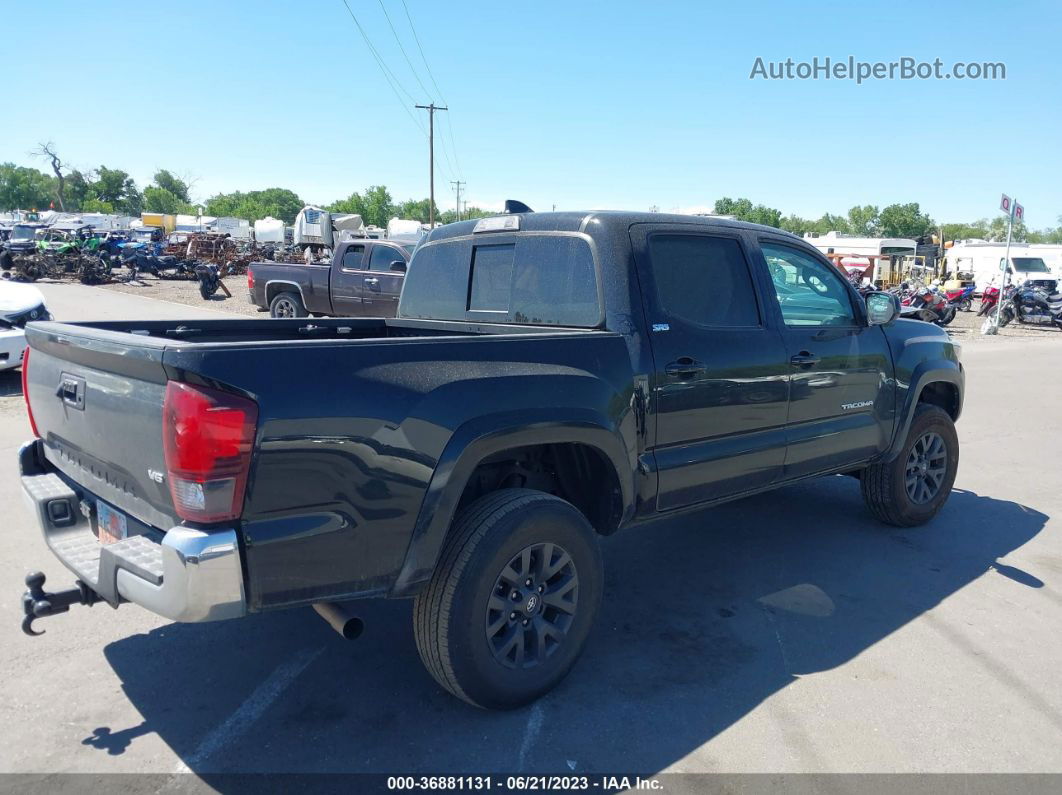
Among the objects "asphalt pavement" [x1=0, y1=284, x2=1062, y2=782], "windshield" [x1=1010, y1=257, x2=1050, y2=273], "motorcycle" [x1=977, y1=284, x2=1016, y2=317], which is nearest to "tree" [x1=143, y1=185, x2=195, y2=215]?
"windshield" [x1=1010, y1=257, x2=1050, y2=273]

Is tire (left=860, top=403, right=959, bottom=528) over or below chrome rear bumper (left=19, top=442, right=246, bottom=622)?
below

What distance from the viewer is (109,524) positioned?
296 cm

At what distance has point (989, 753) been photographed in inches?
118

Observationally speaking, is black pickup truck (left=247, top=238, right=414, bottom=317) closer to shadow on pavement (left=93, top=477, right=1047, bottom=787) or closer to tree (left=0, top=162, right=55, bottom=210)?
shadow on pavement (left=93, top=477, right=1047, bottom=787)

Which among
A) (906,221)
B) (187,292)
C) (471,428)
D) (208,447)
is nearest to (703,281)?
(471,428)

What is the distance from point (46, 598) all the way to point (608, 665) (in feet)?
7.60

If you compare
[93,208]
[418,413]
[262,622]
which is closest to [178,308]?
[262,622]

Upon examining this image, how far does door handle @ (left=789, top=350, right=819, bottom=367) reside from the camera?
4.28 m

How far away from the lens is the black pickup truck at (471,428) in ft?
8.07

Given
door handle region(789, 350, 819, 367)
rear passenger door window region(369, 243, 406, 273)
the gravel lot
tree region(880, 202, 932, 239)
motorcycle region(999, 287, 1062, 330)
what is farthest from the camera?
tree region(880, 202, 932, 239)

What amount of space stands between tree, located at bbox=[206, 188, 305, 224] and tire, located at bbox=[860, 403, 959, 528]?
124006 millimetres

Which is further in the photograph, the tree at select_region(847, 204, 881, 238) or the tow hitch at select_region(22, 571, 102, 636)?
the tree at select_region(847, 204, 881, 238)

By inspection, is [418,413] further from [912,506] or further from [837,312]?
[912,506]

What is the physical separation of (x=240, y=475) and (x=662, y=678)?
209cm
